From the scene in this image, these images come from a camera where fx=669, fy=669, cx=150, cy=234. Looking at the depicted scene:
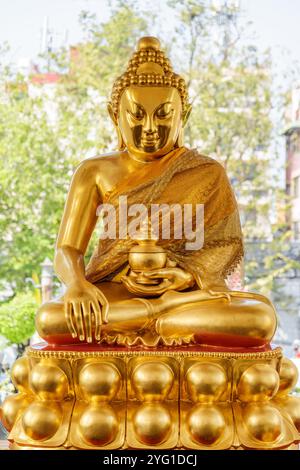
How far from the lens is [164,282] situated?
211 centimetres

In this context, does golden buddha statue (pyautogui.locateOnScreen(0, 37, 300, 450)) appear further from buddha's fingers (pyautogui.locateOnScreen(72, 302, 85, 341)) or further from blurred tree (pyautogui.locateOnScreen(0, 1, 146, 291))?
blurred tree (pyautogui.locateOnScreen(0, 1, 146, 291))

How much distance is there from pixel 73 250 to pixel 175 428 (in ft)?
2.25

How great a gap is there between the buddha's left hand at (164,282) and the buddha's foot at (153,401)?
9.4 inches

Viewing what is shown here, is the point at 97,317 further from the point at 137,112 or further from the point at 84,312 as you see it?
the point at 137,112

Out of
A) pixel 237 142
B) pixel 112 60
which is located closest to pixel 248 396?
pixel 237 142

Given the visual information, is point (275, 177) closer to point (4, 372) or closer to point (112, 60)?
point (112, 60)

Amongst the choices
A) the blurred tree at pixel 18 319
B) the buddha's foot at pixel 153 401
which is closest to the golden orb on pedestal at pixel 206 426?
the buddha's foot at pixel 153 401

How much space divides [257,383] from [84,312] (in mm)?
526

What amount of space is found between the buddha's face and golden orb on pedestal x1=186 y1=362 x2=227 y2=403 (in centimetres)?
78

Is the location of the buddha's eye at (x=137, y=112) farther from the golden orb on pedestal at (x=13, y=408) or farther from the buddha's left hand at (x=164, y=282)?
the golden orb on pedestal at (x=13, y=408)

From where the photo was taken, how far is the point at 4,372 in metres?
5.13

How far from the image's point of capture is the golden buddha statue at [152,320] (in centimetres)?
182

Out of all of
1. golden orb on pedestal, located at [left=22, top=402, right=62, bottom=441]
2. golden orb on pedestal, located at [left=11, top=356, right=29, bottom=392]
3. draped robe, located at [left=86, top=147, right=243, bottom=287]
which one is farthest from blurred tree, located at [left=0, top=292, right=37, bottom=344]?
golden orb on pedestal, located at [left=22, top=402, right=62, bottom=441]
